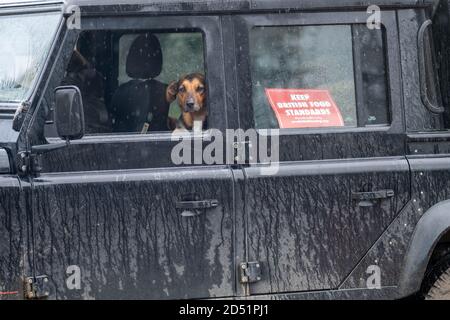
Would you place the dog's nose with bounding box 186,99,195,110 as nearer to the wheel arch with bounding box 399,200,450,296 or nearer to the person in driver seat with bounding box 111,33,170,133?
the person in driver seat with bounding box 111,33,170,133

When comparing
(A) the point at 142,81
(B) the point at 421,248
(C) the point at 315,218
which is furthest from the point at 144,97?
(B) the point at 421,248

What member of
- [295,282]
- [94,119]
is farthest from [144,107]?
[295,282]

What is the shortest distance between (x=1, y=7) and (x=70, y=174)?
3.47 feet

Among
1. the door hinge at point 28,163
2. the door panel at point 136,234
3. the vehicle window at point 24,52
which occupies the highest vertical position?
the vehicle window at point 24,52

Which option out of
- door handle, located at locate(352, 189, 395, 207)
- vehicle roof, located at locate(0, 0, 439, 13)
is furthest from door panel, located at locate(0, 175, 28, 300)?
door handle, located at locate(352, 189, 395, 207)

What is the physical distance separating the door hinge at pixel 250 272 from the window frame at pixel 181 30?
70 centimetres

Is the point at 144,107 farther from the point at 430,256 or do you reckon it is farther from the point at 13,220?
the point at 430,256

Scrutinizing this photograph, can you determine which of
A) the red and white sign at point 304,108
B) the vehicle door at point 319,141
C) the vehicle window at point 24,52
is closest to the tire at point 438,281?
the vehicle door at point 319,141

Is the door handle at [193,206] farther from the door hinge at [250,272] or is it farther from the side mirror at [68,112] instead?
the side mirror at [68,112]

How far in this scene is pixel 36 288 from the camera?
4.48 metres

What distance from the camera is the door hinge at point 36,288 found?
446 centimetres

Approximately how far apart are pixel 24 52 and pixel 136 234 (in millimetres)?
1084

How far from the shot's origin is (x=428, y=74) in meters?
5.09

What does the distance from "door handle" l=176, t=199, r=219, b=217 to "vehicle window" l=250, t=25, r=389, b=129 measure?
1.65 feet
